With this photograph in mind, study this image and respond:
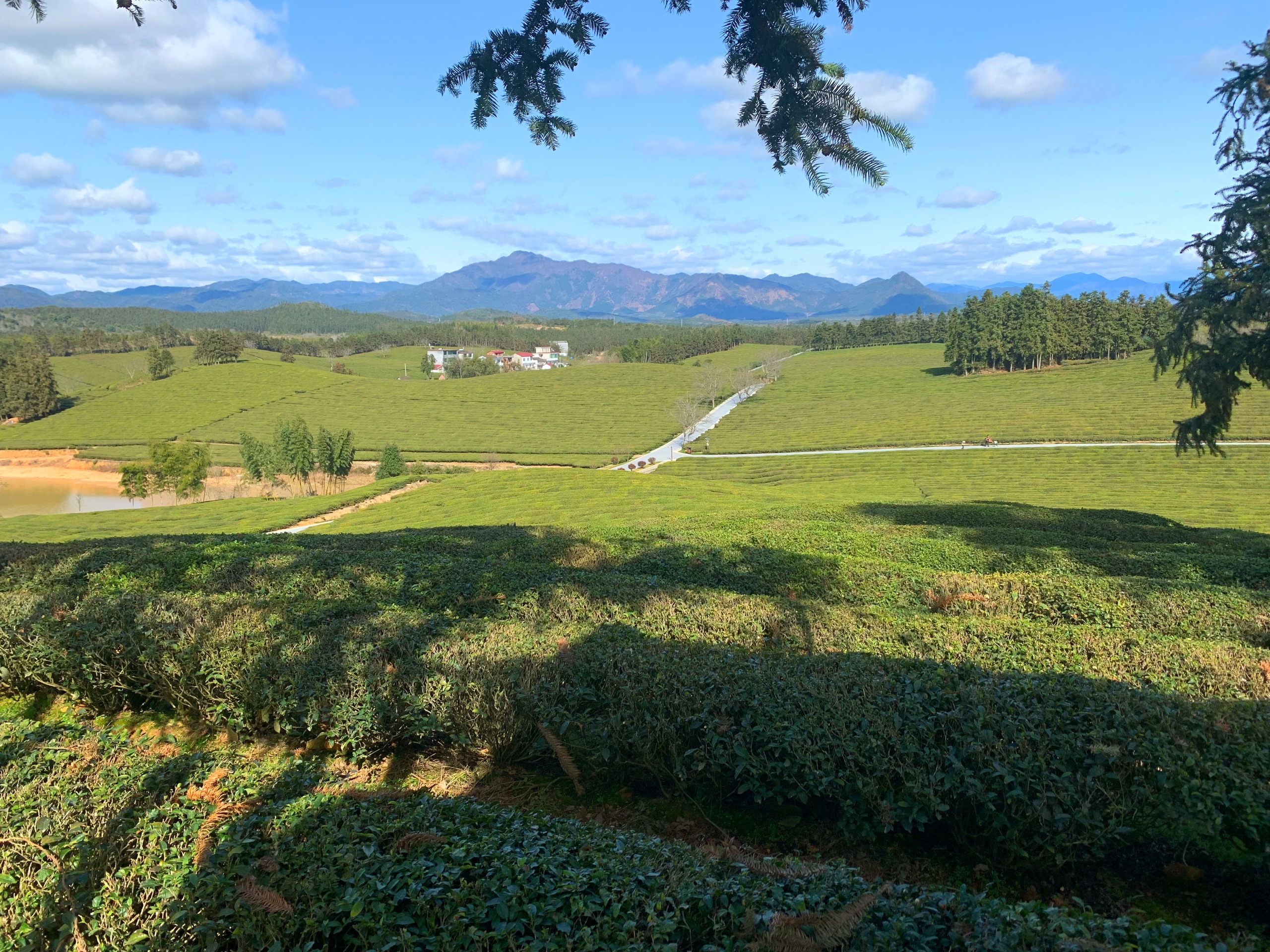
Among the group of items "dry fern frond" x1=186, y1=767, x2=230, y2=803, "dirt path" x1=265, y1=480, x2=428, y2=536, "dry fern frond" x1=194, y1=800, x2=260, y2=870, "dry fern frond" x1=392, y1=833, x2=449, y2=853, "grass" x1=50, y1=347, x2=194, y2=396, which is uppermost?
"dry fern frond" x1=392, y1=833, x2=449, y2=853

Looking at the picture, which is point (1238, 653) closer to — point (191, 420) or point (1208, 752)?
point (1208, 752)

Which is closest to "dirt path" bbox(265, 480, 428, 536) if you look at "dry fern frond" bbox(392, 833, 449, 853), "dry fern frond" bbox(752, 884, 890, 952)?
"dry fern frond" bbox(392, 833, 449, 853)

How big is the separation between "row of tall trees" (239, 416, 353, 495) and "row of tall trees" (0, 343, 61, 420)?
49540 millimetres

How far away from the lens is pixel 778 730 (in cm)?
426

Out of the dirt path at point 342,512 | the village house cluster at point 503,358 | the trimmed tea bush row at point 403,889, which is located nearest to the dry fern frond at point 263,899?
the trimmed tea bush row at point 403,889

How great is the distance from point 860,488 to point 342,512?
90.3 feet

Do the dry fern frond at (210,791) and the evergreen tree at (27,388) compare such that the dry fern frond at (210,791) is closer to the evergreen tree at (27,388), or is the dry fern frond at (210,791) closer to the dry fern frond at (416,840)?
the dry fern frond at (416,840)

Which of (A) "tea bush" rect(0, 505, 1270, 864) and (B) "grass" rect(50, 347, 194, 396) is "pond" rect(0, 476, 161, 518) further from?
(A) "tea bush" rect(0, 505, 1270, 864)

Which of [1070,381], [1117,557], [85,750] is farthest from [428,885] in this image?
[1070,381]

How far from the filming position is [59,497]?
206ft

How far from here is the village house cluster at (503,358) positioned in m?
146

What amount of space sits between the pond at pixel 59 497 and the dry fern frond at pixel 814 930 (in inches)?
→ 2640

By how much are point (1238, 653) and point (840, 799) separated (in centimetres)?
347

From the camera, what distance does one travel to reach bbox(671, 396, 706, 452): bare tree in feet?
A: 256
